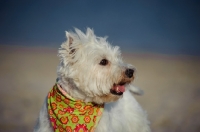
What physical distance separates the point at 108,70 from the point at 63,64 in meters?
0.60

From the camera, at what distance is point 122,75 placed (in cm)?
439

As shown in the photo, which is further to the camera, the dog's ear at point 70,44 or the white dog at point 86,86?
the dog's ear at point 70,44

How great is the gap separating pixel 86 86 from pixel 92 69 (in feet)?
0.76

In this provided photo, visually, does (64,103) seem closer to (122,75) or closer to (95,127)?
(95,127)

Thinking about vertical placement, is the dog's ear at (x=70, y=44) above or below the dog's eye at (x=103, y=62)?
above

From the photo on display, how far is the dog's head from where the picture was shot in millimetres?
4414

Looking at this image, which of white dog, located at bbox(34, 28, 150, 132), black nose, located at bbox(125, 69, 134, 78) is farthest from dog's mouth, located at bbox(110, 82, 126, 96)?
black nose, located at bbox(125, 69, 134, 78)

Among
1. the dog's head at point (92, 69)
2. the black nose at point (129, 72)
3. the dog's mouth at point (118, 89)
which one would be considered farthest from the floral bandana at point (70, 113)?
the black nose at point (129, 72)

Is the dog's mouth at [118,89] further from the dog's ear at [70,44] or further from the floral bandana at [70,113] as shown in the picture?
the dog's ear at [70,44]

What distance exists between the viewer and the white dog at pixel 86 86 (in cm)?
443

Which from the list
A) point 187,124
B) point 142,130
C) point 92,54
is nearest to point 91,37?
point 92,54

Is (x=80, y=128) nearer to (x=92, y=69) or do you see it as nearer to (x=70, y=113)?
(x=70, y=113)

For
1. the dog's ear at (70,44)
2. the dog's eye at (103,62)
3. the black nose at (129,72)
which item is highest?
the dog's ear at (70,44)

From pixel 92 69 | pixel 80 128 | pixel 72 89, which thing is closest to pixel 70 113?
pixel 80 128
